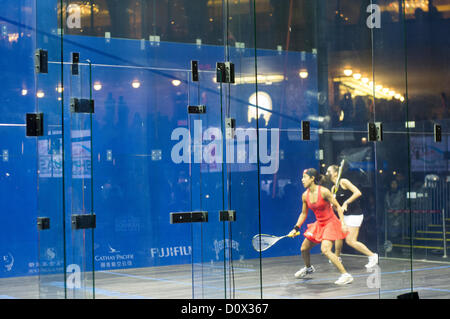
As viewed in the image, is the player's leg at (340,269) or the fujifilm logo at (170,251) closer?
the player's leg at (340,269)

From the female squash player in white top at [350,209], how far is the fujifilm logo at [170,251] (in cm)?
203

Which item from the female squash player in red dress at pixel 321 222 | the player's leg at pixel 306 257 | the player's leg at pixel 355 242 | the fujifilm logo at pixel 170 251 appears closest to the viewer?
the player's leg at pixel 355 242

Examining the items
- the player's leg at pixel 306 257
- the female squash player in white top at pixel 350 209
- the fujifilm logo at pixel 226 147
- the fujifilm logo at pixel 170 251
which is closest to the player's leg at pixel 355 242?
the female squash player in white top at pixel 350 209

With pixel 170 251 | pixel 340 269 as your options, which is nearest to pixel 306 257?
pixel 340 269

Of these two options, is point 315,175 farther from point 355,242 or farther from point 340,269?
point 340,269

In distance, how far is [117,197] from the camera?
825 cm

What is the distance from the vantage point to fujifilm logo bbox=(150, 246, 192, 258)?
27.5 feet

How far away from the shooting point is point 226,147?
5.23m

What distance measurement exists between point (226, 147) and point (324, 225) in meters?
2.72

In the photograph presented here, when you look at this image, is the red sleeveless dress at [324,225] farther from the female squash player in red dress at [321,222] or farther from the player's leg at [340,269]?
the player's leg at [340,269]

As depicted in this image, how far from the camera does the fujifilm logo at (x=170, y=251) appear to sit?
839 cm

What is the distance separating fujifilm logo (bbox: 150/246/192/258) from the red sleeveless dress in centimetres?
174

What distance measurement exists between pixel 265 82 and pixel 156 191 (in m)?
2.22
